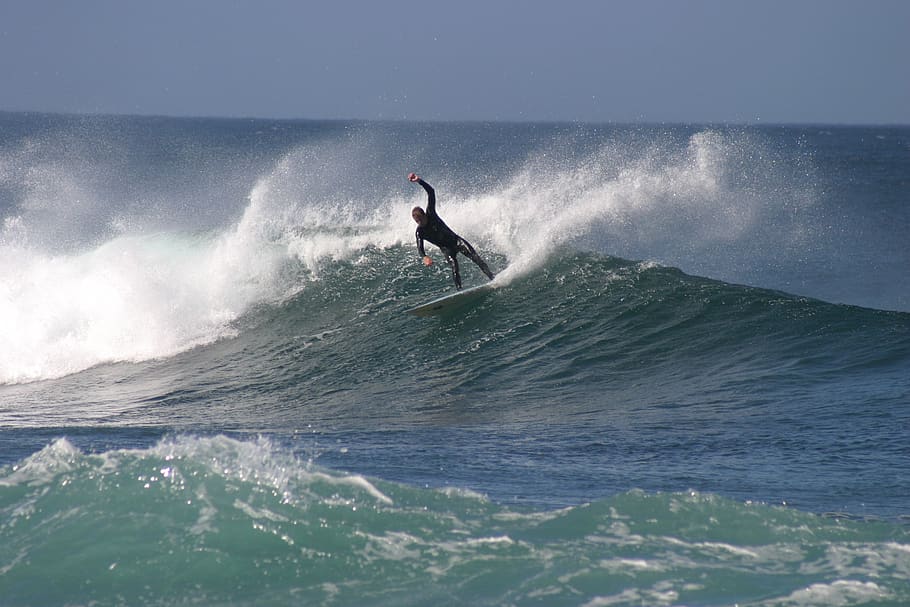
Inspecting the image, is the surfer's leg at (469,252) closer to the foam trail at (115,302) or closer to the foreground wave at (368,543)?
the foam trail at (115,302)

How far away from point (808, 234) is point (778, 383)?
20.0 m

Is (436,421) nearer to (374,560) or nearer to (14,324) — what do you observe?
(374,560)

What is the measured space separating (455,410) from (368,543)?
460 centimetres

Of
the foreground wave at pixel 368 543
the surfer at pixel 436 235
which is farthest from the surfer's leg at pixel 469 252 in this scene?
the foreground wave at pixel 368 543

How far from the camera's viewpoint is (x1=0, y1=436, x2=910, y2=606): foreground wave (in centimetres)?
463

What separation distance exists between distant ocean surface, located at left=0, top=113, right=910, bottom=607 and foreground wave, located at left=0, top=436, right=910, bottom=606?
0.06ft

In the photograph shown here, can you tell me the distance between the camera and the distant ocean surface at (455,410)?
191 inches

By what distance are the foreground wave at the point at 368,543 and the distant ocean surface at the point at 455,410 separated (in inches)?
0.7

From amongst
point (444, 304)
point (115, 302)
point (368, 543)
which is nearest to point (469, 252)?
point (444, 304)

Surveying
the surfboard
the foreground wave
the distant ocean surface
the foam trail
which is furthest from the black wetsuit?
the foreground wave

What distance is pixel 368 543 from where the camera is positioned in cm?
507

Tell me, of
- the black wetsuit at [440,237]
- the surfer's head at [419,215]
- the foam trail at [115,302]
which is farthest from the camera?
the foam trail at [115,302]

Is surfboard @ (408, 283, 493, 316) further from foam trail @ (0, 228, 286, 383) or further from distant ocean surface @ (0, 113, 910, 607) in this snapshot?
foam trail @ (0, 228, 286, 383)

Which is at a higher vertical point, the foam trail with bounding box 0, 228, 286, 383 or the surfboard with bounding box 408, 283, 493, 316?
the foam trail with bounding box 0, 228, 286, 383
